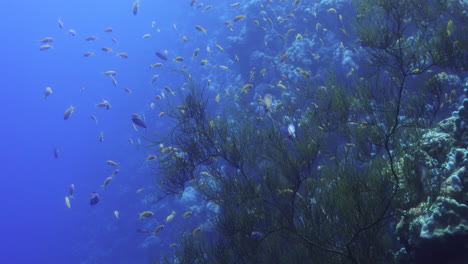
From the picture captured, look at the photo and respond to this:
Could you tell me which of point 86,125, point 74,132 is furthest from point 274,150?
point 74,132

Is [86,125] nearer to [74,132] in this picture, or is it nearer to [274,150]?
[74,132]

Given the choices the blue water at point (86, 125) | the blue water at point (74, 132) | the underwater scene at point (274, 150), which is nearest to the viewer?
the underwater scene at point (274, 150)

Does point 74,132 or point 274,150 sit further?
point 74,132

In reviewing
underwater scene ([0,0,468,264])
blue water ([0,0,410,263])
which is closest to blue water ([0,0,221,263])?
blue water ([0,0,410,263])

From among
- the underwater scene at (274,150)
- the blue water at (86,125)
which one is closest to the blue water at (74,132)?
the blue water at (86,125)

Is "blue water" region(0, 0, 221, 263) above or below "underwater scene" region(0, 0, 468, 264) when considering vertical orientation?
above

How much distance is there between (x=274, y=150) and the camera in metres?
5.26

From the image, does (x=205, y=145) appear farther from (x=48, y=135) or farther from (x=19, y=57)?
(x=19, y=57)

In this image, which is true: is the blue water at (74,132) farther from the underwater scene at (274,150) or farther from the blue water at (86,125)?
the underwater scene at (274,150)

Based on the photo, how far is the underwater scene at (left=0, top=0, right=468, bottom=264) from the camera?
4355mm

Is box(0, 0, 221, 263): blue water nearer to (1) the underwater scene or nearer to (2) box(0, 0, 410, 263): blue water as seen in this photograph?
(2) box(0, 0, 410, 263): blue water

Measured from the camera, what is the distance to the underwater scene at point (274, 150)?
4355 mm

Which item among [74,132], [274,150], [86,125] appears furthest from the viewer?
[74,132]

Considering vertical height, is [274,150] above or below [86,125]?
below
